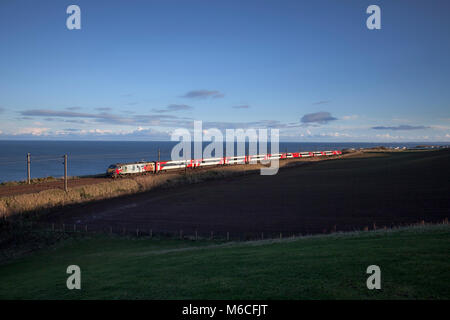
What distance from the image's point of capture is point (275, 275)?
8867mm

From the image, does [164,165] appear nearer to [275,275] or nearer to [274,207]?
[274,207]

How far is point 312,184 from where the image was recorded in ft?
146

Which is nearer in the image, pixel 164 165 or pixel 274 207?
pixel 274 207

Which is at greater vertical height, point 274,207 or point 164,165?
point 164,165

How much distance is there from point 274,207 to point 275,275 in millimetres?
22930

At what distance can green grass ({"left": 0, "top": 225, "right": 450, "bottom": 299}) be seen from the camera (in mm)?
7305

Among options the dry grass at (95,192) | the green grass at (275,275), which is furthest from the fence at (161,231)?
the green grass at (275,275)

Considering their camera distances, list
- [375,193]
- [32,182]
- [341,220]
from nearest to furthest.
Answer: [341,220]
[375,193]
[32,182]

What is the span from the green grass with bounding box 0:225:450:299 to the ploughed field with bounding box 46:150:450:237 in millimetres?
10541

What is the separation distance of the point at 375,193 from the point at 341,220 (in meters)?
13.5

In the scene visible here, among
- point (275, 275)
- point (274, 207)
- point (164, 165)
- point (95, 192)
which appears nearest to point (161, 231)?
point (274, 207)

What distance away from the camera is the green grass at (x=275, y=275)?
7305 mm
